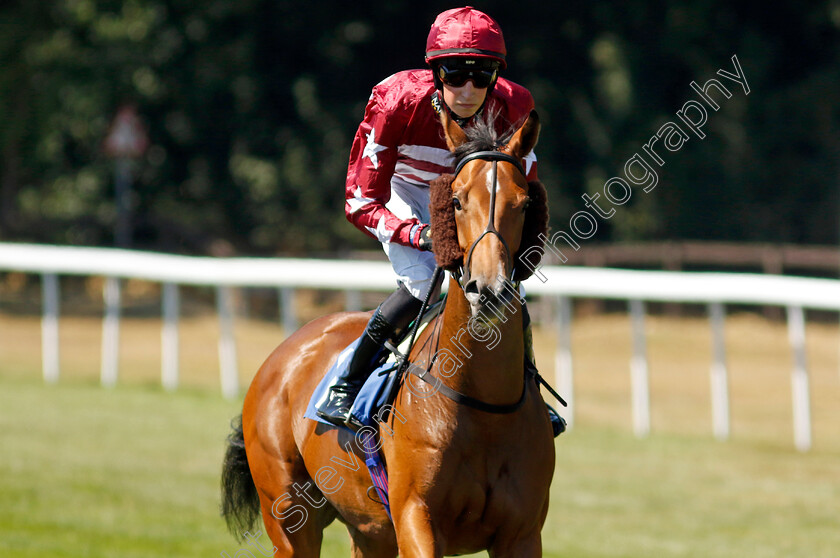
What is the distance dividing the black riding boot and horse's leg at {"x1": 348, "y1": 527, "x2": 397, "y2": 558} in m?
0.59

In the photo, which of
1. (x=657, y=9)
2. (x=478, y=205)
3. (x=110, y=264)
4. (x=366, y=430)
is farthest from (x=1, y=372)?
(x=657, y=9)

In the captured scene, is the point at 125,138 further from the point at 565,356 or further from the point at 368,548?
the point at 368,548

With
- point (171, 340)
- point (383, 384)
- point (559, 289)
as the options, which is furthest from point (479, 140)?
point (171, 340)

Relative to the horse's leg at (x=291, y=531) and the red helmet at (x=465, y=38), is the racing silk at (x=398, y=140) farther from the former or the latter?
the horse's leg at (x=291, y=531)

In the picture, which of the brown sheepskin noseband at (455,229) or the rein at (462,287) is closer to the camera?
the rein at (462,287)

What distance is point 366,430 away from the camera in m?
3.92

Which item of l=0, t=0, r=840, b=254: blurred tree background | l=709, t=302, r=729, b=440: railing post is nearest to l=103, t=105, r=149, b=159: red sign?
l=0, t=0, r=840, b=254: blurred tree background

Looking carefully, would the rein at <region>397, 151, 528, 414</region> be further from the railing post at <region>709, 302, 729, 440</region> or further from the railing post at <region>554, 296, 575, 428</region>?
the railing post at <region>554, 296, 575, 428</region>

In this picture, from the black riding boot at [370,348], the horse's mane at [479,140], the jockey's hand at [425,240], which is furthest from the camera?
the black riding boot at [370,348]

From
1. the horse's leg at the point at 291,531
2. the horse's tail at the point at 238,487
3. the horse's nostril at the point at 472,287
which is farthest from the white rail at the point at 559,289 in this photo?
the horse's nostril at the point at 472,287

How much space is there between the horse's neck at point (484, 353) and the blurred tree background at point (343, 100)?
15315 millimetres

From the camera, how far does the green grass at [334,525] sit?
6.48 metres

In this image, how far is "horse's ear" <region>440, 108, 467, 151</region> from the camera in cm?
351

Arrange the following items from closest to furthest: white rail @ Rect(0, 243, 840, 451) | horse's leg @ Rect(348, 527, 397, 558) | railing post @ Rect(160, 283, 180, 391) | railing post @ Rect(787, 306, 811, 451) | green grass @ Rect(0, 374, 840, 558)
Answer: horse's leg @ Rect(348, 527, 397, 558), green grass @ Rect(0, 374, 840, 558), railing post @ Rect(787, 306, 811, 451), white rail @ Rect(0, 243, 840, 451), railing post @ Rect(160, 283, 180, 391)
